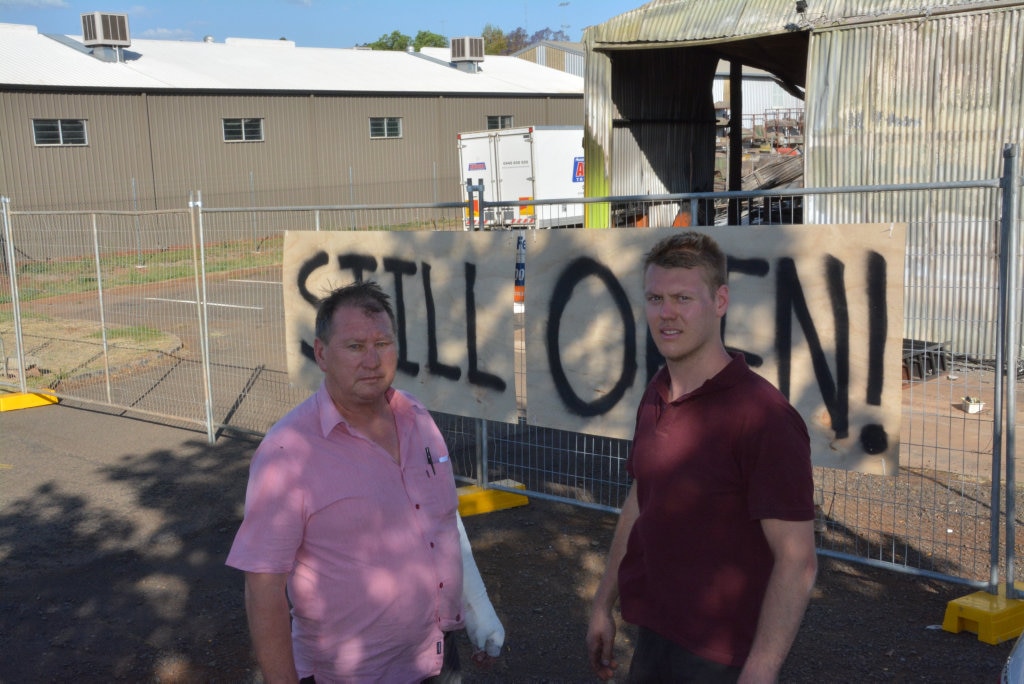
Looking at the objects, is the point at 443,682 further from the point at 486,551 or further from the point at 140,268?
the point at 140,268

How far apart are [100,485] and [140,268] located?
→ 478cm

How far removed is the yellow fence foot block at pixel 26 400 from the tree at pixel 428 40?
87299mm

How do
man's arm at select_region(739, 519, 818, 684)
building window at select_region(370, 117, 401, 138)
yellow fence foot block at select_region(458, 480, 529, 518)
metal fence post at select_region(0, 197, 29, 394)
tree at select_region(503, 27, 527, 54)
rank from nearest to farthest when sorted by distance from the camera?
man's arm at select_region(739, 519, 818, 684), yellow fence foot block at select_region(458, 480, 529, 518), metal fence post at select_region(0, 197, 29, 394), building window at select_region(370, 117, 401, 138), tree at select_region(503, 27, 527, 54)

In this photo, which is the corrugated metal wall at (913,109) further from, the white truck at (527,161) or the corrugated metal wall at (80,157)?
the corrugated metal wall at (80,157)

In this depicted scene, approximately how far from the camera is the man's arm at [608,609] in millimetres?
2785

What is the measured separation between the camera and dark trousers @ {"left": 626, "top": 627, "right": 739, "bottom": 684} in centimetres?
247

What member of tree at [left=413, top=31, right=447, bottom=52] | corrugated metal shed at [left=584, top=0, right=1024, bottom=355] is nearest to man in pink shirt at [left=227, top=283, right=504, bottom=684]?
corrugated metal shed at [left=584, top=0, right=1024, bottom=355]

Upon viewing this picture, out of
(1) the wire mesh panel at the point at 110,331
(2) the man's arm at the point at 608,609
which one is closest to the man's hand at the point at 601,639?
(2) the man's arm at the point at 608,609

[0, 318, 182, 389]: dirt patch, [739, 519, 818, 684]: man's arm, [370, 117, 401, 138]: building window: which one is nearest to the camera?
[739, 519, 818, 684]: man's arm

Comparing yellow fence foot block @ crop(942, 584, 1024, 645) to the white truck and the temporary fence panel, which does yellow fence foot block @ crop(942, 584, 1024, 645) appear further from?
the white truck

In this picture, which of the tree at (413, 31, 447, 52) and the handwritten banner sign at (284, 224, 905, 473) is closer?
the handwritten banner sign at (284, 224, 905, 473)

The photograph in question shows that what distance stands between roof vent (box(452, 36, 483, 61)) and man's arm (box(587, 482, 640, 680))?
3603 centimetres

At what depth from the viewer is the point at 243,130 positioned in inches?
1177

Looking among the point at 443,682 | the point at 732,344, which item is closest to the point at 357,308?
the point at 443,682
